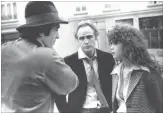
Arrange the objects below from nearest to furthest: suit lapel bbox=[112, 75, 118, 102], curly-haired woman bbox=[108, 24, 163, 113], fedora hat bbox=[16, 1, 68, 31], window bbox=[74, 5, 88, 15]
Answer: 1. fedora hat bbox=[16, 1, 68, 31]
2. curly-haired woman bbox=[108, 24, 163, 113]
3. suit lapel bbox=[112, 75, 118, 102]
4. window bbox=[74, 5, 88, 15]

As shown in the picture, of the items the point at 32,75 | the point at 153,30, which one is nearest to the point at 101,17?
the point at 153,30

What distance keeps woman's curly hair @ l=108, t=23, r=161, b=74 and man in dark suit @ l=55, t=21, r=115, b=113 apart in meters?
0.19

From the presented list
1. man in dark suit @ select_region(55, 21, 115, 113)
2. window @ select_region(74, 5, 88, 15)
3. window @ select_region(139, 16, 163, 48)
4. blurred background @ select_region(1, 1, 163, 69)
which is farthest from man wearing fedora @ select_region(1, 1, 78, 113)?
window @ select_region(139, 16, 163, 48)

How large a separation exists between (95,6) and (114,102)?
3.82ft

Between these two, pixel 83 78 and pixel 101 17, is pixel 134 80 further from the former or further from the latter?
pixel 101 17

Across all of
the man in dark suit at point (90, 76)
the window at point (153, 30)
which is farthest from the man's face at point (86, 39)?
the window at point (153, 30)

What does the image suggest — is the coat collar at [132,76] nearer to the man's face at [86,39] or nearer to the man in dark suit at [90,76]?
the man in dark suit at [90,76]

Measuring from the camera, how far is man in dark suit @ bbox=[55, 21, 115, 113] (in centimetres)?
147

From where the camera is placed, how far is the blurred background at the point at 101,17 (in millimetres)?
1823

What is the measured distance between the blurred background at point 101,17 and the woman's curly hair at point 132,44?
412mm

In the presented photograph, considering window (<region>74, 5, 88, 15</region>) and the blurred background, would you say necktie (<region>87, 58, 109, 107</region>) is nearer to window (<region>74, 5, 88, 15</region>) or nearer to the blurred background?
the blurred background

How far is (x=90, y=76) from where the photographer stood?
152 cm

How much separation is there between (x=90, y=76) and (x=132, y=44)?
1.35 ft

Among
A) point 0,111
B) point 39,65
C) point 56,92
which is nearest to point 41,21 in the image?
point 39,65
